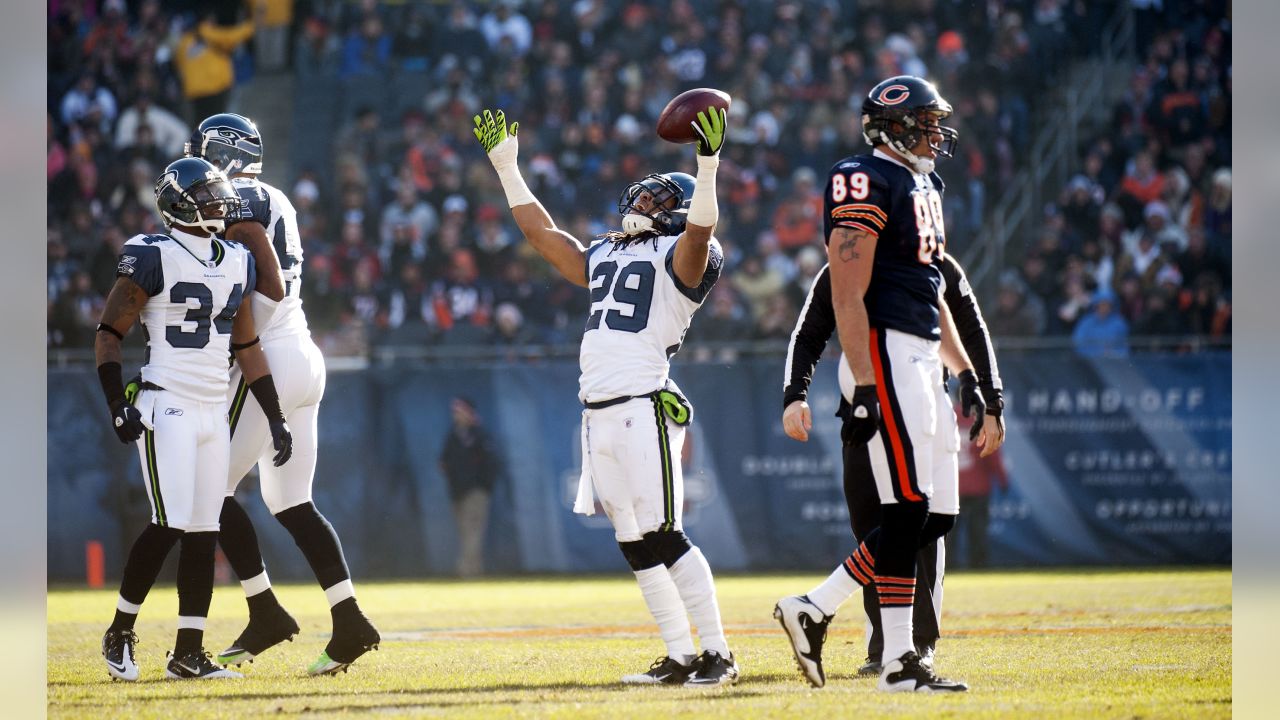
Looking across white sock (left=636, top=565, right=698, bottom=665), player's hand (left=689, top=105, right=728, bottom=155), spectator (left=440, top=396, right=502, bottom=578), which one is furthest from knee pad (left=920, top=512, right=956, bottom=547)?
spectator (left=440, top=396, right=502, bottom=578)

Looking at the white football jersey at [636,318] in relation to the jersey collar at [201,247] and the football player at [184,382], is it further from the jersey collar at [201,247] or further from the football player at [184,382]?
the jersey collar at [201,247]

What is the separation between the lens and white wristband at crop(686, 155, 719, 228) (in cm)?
527

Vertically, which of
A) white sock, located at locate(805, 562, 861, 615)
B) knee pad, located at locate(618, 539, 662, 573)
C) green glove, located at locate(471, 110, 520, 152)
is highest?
green glove, located at locate(471, 110, 520, 152)

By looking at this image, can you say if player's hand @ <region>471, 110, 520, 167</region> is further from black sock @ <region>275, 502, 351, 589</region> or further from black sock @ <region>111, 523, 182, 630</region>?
black sock @ <region>111, 523, 182, 630</region>

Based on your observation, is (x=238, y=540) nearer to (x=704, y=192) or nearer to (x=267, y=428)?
(x=267, y=428)

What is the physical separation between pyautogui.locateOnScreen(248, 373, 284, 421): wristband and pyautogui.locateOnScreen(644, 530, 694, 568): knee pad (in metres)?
1.59

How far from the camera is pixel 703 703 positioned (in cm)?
473

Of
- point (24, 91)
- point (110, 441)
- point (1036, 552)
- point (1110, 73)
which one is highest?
point (1110, 73)

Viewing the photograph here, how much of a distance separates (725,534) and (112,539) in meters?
5.53

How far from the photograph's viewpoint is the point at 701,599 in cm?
542

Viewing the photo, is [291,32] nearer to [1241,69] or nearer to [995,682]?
[995,682]

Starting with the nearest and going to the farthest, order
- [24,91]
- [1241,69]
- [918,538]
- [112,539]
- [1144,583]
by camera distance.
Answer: [24,91], [1241,69], [918,538], [1144,583], [112,539]

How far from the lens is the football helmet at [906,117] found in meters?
5.26

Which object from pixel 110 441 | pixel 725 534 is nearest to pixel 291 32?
pixel 110 441
